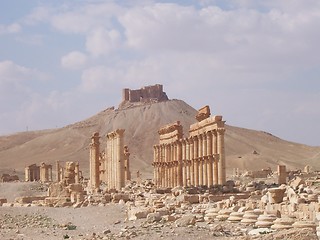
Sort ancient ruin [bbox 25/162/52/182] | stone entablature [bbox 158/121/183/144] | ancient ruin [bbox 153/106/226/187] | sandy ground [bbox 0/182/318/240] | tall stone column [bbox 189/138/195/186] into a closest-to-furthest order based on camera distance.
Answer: sandy ground [bbox 0/182/318/240] < ancient ruin [bbox 153/106/226/187] < tall stone column [bbox 189/138/195/186] < stone entablature [bbox 158/121/183/144] < ancient ruin [bbox 25/162/52/182]

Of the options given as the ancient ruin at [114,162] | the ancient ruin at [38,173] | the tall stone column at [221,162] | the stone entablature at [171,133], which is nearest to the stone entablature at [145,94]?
the ancient ruin at [38,173]

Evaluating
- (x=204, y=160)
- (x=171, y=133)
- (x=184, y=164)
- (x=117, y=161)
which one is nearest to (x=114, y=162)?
(x=117, y=161)

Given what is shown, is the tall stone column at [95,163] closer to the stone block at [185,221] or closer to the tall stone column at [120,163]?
the tall stone column at [120,163]

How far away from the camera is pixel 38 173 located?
8944cm

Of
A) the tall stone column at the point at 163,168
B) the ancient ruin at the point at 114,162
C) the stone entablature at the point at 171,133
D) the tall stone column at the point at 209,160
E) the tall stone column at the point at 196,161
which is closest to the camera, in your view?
the tall stone column at the point at 209,160

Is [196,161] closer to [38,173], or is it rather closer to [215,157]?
[215,157]

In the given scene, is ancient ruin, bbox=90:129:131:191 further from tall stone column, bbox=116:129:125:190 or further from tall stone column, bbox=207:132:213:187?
tall stone column, bbox=207:132:213:187

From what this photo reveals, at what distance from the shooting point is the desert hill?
121519 millimetres

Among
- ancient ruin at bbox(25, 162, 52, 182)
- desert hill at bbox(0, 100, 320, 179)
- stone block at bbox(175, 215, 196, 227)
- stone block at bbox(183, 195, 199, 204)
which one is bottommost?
stone block at bbox(175, 215, 196, 227)

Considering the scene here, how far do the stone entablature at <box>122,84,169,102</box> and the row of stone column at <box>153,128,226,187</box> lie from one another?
88.3 meters

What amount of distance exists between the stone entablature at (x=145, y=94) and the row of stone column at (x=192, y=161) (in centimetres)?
8834

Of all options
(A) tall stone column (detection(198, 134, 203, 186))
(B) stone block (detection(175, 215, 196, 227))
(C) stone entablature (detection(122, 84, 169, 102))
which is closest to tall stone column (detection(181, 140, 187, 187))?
(A) tall stone column (detection(198, 134, 203, 186))

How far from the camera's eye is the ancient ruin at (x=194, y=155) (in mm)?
41125

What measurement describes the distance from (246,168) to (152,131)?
148ft
